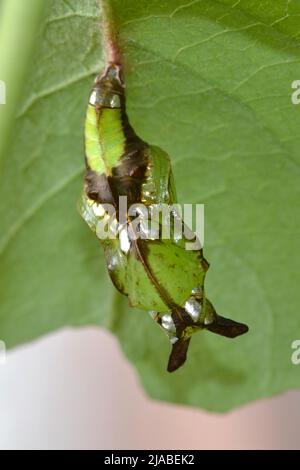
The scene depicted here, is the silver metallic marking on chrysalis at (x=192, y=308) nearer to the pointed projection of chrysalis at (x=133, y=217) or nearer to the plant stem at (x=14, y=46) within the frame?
the pointed projection of chrysalis at (x=133, y=217)

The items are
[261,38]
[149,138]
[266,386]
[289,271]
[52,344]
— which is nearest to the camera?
[261,38]

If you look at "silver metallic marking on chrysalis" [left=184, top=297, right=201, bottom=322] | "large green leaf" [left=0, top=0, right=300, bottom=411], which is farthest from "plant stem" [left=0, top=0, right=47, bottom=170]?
"silver metallic marking on chrysalis" [left=184, top=297, right=201, bottom=322]

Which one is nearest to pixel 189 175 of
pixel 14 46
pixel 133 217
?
pixel 133 217

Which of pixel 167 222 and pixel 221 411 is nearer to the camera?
pixel 167 222

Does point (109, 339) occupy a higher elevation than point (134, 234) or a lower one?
higher

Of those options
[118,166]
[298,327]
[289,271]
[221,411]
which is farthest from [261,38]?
[221,411]

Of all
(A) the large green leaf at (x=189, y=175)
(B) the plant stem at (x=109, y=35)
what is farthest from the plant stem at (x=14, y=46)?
(B) the plant stem at (x=109, y=35)

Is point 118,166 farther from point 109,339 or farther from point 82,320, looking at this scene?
point 109,339

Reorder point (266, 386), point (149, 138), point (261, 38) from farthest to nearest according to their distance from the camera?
point (266, 386), point (149, 138), point (261, 38)
